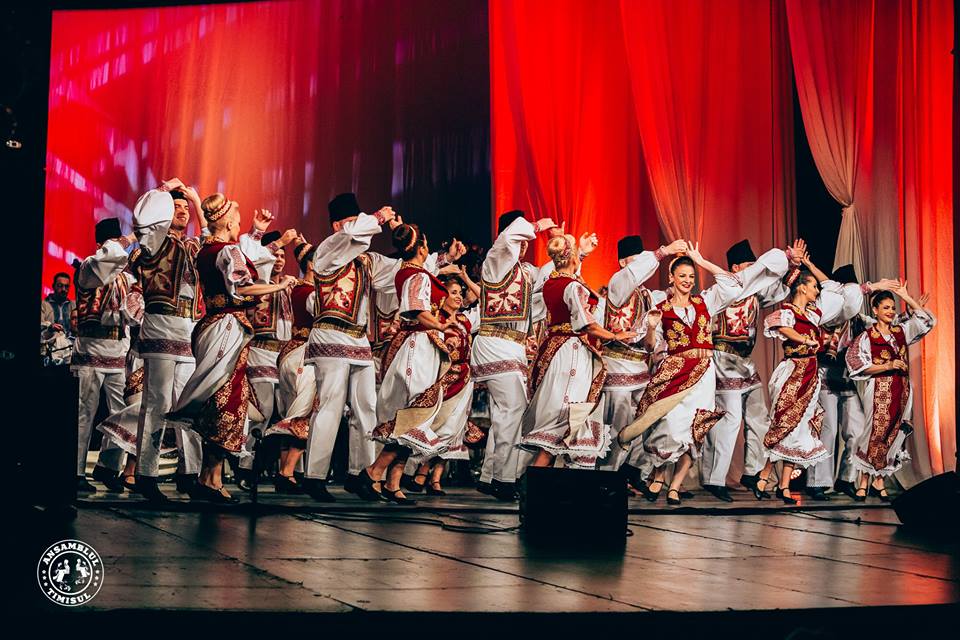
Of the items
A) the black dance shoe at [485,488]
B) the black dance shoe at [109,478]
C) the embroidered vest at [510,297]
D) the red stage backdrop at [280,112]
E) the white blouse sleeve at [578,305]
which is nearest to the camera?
the black dance shoe at [109,478]

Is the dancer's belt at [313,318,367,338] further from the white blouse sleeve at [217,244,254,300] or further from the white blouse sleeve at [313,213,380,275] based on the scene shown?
the white blouse sleeve at [217,244,254,300]

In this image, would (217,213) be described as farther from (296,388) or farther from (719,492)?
(719,492)

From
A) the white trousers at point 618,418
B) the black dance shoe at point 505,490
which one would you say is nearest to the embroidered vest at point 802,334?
the white trousers at point 618,418

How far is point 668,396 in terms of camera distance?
21.9 ft

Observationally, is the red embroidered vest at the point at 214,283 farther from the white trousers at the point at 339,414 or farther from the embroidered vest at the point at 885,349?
the embroidered vest at the point at 885,349

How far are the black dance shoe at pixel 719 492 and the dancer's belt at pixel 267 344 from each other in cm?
269

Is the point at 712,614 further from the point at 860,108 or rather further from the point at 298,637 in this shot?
the point at 860,108

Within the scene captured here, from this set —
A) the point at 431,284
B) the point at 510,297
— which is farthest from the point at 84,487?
the point at 510,297

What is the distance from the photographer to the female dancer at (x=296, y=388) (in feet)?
20.7

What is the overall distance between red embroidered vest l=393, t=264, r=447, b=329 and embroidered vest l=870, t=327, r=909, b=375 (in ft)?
8.92


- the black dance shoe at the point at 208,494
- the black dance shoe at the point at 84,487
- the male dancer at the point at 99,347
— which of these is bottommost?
the black dance shoe at the point at 84,487

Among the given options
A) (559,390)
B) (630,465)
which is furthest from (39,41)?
(630,465)

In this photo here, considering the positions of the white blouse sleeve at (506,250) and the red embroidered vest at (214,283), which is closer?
the red embroidered vest at (214,283)

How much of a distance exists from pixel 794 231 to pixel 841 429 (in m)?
1.63
